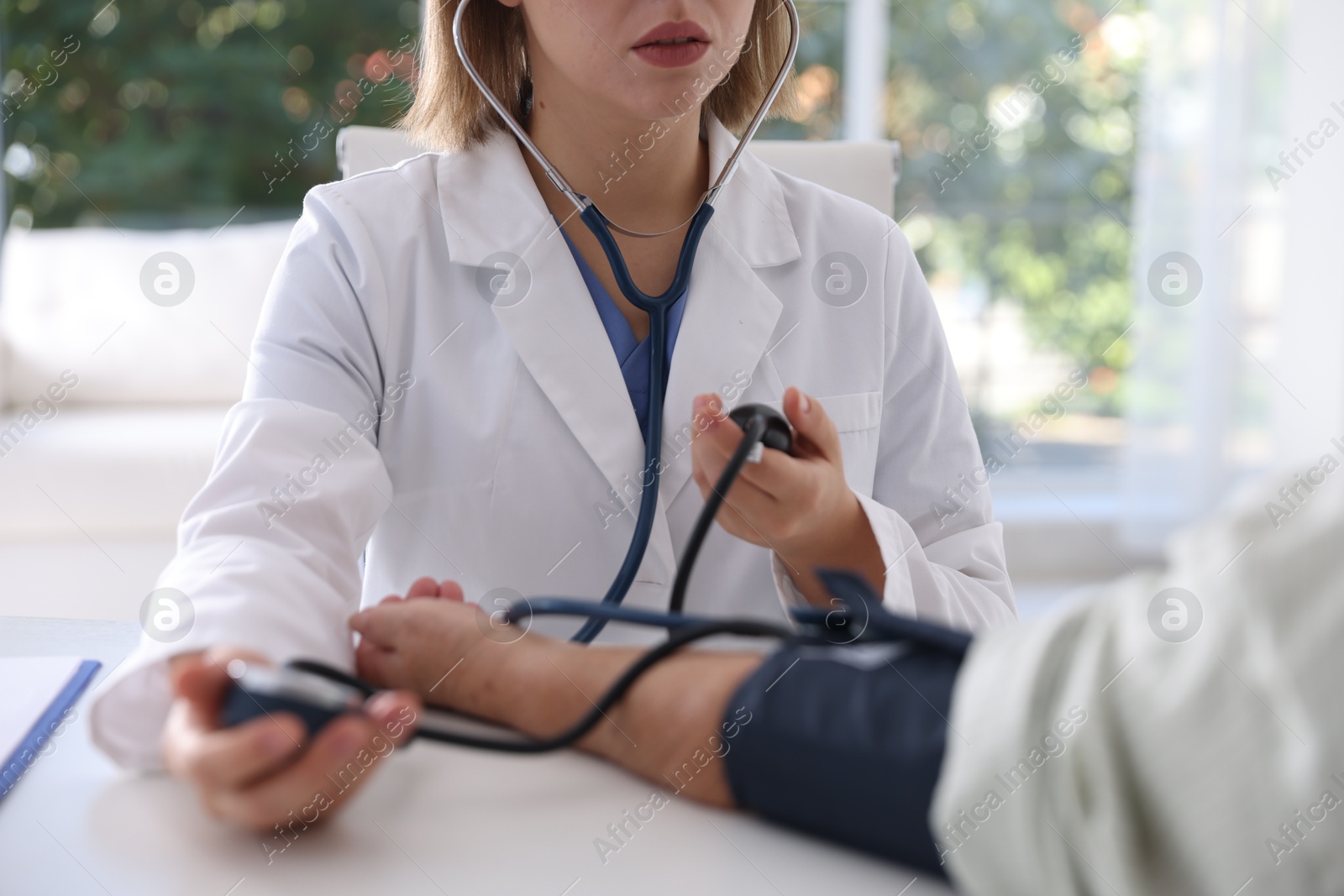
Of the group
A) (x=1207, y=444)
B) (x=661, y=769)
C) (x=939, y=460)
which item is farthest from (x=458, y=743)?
(x=1207, y=444)

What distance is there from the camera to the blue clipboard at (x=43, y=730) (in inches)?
22.0

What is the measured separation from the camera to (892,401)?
Answer: 114cm

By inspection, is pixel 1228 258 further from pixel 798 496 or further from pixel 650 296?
pixel 798 496

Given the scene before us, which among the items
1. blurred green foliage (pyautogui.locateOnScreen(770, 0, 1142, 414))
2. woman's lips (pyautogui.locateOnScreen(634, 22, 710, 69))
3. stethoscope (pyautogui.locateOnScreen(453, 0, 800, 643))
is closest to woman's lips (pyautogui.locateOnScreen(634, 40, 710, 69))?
woman's lips (pyautogui.locateOnScreen(634, 22, 710, 69))

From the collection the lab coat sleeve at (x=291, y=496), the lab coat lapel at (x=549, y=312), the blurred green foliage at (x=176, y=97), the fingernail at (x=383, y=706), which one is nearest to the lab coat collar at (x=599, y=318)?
the lab coat lapel at (x=549, y=312)

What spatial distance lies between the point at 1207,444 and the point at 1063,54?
113 centimetres

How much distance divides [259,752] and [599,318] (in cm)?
62

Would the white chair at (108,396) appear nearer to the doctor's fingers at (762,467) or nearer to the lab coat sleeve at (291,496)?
the lab coat sleeve at (291,496)

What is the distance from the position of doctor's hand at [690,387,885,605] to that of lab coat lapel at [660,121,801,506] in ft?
0.53

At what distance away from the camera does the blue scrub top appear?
3.37 ft

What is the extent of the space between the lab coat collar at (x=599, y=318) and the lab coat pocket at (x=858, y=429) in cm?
9

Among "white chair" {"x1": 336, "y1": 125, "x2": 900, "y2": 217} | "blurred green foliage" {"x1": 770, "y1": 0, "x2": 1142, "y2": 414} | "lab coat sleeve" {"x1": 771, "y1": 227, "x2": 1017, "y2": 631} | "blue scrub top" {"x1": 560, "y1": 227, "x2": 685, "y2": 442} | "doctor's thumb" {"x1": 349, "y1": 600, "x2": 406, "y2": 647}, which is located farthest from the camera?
"blurred green foliage" {"x1": 770, "y1": 0, "x2": 1142, "y2": 414}

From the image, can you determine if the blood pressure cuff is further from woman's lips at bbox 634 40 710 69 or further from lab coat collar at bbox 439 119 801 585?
woman's lips at bbox 634 40 710 69

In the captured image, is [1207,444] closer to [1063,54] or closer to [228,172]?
[1063,54]
